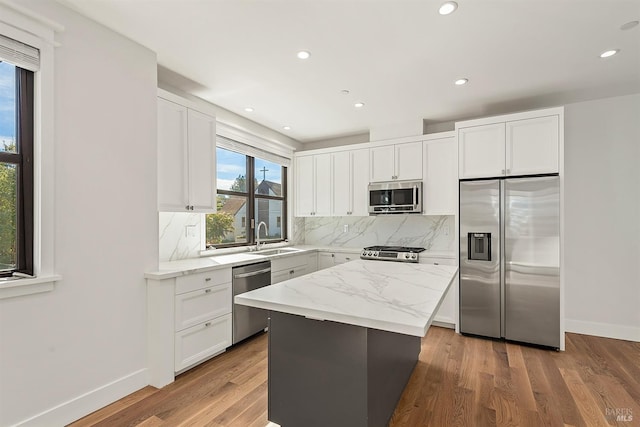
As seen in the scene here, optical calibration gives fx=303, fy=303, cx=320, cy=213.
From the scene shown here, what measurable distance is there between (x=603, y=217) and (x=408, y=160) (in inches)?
90.5

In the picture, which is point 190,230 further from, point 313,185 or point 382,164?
point 382,164

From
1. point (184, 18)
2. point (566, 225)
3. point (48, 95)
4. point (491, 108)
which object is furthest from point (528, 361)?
point (48, 95)

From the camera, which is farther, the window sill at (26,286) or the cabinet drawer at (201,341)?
the cabinet drawer at (201,341)

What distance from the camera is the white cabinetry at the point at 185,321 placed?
2408mm

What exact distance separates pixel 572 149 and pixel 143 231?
4.71 metres

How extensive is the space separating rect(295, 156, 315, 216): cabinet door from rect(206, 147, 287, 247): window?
0.24 meters

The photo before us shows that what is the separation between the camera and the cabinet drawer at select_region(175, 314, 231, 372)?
2518 mm

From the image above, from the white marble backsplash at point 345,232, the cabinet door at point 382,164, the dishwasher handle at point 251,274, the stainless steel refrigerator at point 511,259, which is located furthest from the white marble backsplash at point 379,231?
the dishwasher handle at point 251,274

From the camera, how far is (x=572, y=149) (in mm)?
3646

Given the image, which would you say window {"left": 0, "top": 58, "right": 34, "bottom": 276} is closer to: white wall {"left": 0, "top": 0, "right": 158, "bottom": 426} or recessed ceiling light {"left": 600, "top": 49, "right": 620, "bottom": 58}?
white wall {"left": 0, "top": 0, "right": 158, "bottom": 426}

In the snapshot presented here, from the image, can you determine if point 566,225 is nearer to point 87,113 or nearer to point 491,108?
point 491,108

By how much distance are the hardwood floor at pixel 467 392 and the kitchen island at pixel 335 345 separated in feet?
1.39

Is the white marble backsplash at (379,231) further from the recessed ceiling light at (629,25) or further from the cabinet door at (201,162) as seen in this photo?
the recessed ceiling light at (629,25)

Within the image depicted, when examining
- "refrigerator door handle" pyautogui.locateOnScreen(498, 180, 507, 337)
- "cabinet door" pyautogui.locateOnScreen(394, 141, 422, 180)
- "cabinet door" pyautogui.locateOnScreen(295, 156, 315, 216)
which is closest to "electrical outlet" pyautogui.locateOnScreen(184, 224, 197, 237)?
"cabinet door" pyautogui.locateOnScreen(295, 156, 315, 216)
